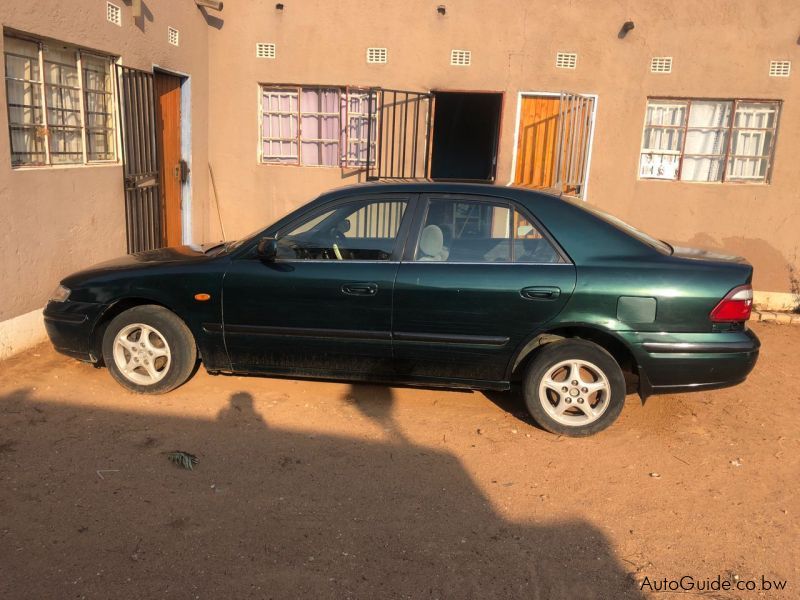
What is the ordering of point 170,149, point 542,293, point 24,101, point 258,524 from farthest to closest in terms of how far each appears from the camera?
point 170,149 < point 24,101 < point 542,293 < point 258,524

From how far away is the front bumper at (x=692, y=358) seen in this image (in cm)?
392

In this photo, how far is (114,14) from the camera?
6.23 meters

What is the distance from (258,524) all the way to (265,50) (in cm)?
666

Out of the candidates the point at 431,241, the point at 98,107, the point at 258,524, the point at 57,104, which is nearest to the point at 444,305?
the point at 431,241

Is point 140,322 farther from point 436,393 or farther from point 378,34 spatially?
point 378,34

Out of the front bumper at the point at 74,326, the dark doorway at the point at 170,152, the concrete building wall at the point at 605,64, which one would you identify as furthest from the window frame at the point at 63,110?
the concrete building wall at the point at 605,64

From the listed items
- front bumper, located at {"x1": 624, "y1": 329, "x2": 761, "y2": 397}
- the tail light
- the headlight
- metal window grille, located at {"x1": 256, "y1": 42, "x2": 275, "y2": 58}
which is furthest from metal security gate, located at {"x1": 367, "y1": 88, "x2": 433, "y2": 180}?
the tail light

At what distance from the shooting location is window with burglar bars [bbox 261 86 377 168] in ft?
27.3

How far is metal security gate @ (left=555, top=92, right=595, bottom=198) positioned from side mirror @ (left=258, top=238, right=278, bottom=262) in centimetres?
439

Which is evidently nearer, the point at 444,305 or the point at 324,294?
the point at 444,305

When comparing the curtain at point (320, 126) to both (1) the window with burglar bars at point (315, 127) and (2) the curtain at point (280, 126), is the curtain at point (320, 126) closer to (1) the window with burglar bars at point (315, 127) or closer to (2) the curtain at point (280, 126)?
(1) the window with burglar bars at point (315, 127)

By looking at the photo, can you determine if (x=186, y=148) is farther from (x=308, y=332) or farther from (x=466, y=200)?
(x=466, y=200)

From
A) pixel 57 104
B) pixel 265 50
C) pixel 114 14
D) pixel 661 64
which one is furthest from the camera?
pixel 265 50

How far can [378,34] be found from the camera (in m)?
7.98
